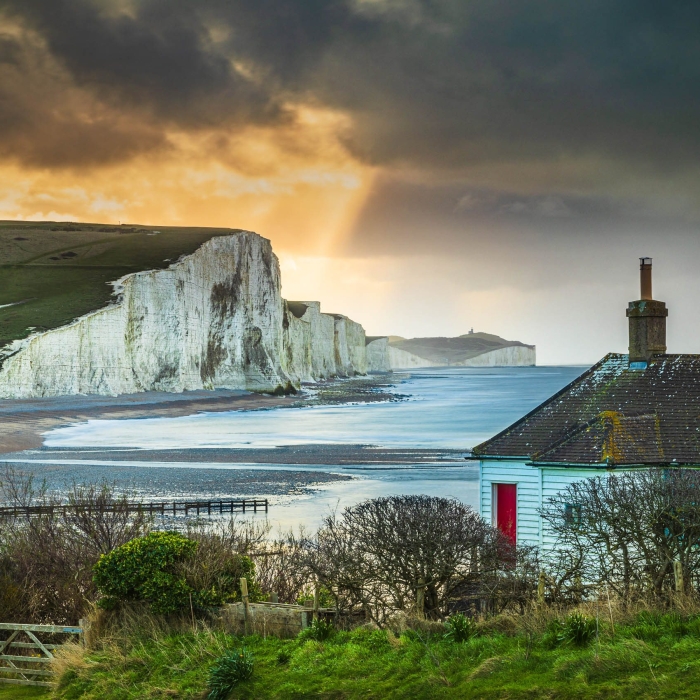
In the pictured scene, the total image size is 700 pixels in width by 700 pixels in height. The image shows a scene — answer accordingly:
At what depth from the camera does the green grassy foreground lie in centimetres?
981

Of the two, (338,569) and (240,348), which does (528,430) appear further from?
(240,348)

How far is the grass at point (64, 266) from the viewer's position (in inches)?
3627

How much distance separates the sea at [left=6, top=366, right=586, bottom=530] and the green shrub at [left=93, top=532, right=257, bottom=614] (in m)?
10.9

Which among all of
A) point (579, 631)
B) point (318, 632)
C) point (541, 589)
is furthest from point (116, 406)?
point (579, 631)

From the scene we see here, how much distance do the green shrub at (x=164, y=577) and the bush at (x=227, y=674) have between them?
1662 mm

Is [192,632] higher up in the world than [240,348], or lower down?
lower down

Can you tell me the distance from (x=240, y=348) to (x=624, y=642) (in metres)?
98.9

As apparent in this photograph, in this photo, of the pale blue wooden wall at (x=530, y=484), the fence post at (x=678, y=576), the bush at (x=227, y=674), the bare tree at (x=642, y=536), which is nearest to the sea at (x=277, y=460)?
the pale blue wooden wall at (x=530, y=484)

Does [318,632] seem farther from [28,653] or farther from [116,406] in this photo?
[116,406]

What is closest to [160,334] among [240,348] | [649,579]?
[240,348]

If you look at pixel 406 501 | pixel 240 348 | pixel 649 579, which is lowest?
pixel 649 579

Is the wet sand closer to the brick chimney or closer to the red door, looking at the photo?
the red door

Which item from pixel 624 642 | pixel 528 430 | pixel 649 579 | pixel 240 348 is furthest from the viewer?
pixel 240 348

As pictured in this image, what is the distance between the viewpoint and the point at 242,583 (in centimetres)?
1295
